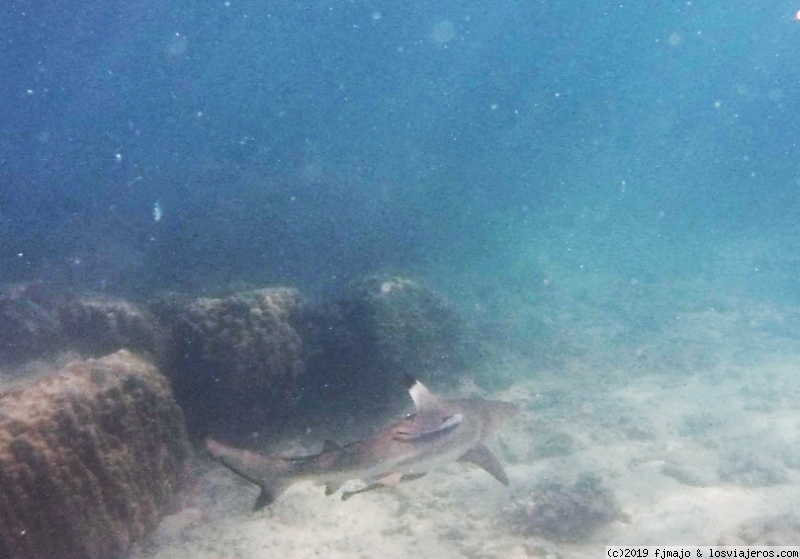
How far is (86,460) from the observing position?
4715 mm

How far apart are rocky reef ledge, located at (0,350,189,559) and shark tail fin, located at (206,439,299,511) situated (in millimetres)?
1807

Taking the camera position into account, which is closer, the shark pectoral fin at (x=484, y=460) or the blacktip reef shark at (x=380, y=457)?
the blacktip reef shark at (x=380, y=457)

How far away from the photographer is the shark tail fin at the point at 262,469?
4.01m

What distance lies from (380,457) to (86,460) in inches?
121

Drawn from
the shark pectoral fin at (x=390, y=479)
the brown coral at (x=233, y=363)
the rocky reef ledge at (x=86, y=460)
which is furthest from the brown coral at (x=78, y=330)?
the shark pectoral fin at (x=390, y=479)

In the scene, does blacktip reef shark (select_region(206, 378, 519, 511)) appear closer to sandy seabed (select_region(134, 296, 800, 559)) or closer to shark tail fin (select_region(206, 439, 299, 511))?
shark tail fin (select_region(206, 439, 299, 511))

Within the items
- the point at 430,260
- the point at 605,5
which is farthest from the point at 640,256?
the point at 605,5

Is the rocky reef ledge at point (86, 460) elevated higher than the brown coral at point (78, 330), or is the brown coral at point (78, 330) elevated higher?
the brown coral at point (78, 330)

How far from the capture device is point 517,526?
597cm

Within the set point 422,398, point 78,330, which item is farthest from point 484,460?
point 78,330

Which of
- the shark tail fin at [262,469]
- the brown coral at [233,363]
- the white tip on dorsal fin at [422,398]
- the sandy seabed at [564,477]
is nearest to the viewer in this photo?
the shark tail fin at [262,469]

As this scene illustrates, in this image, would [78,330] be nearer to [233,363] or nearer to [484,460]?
[233,363]

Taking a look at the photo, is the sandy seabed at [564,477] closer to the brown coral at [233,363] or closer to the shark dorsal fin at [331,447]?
the brown coral at [233,363]

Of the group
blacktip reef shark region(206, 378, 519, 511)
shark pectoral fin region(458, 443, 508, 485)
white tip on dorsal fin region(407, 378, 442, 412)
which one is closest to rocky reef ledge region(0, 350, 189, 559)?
blacktip reef shark region(206, 378, 519, 511)
